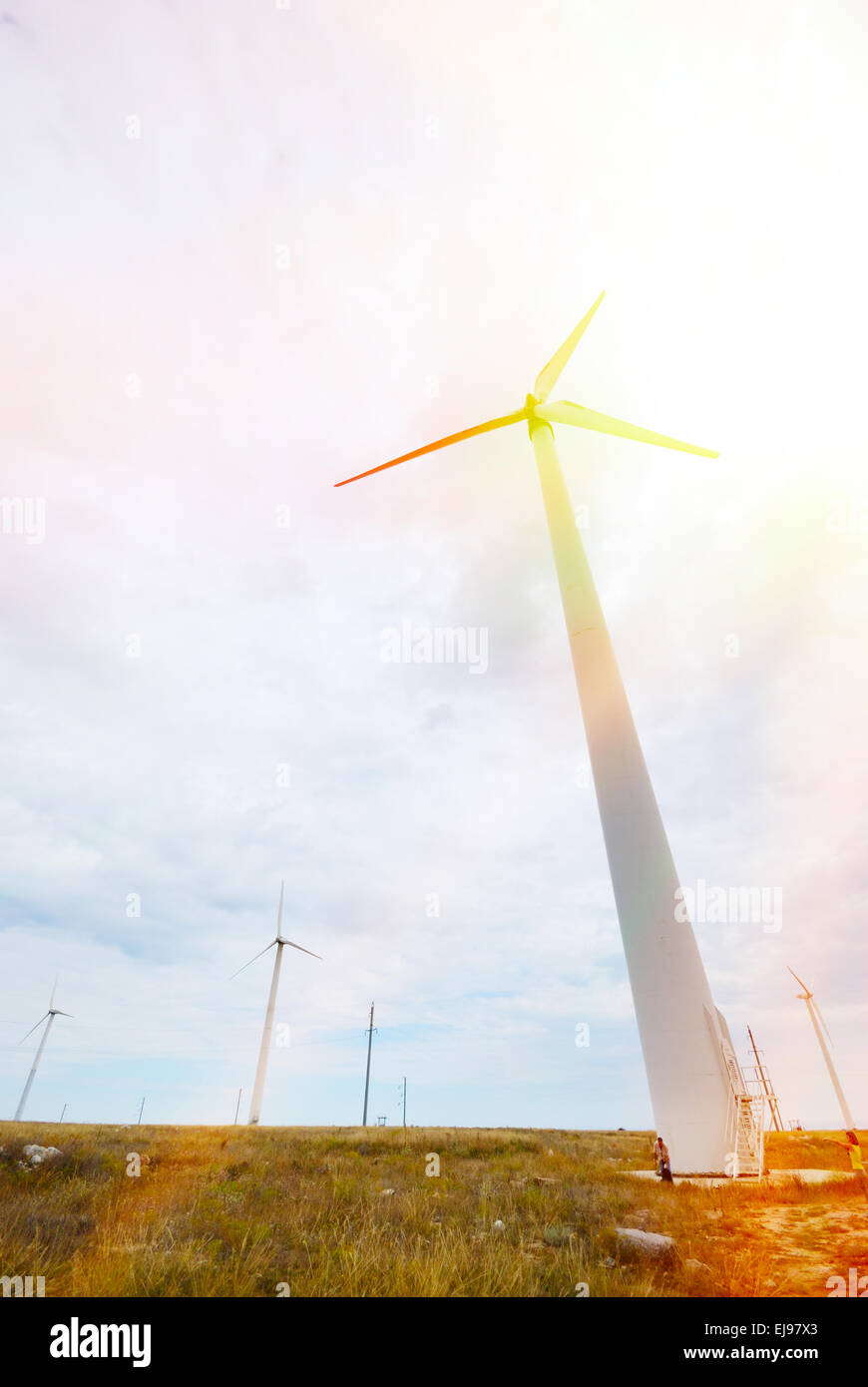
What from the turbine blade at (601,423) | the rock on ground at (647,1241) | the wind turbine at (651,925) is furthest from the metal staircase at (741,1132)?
the turbine blade at (601,423)

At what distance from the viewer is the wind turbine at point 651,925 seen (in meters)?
14.0

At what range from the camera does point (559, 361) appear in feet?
86.5

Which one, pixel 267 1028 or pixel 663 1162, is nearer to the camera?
pixel 663 1162

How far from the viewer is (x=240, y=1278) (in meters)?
7.34

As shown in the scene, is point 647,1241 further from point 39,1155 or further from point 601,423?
point 601,423

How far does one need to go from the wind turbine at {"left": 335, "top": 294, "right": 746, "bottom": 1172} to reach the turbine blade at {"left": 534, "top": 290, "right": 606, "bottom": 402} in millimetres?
9945

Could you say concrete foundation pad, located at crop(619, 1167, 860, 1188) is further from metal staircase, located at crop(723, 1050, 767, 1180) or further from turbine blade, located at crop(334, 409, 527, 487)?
turbine blade, located at crop(334, 409, 527, 487)

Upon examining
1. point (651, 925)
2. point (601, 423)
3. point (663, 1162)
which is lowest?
point (663, 1162)

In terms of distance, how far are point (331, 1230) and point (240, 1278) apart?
121 inches

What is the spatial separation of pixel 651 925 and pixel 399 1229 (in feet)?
29.0

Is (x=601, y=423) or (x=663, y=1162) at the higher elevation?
(x=601, y=423)

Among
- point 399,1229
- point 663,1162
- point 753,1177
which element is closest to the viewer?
point 399,1229

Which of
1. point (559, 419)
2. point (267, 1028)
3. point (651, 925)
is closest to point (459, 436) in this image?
point (559, 419)
